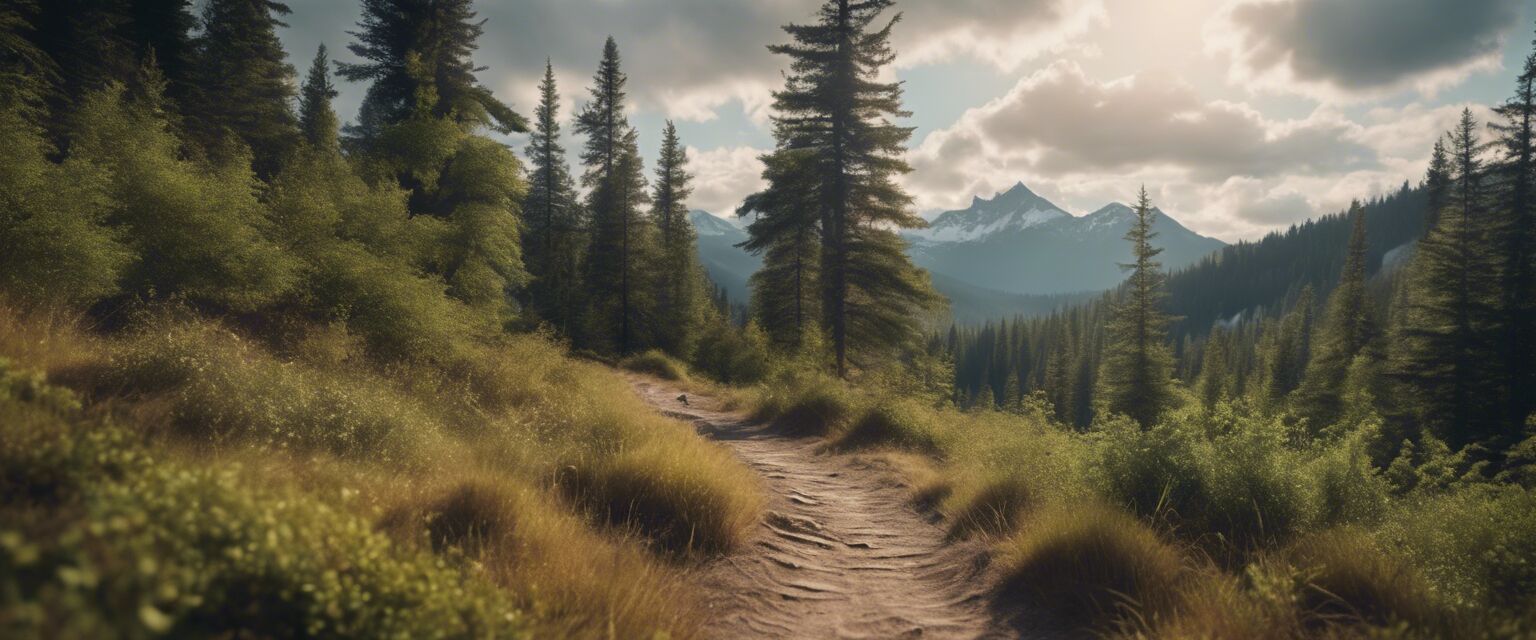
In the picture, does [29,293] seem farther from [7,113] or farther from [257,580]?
[257,580]

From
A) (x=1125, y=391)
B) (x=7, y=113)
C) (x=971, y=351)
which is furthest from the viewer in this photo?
(x=971, y=351)

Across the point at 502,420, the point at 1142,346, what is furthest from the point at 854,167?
the point at 1142,346

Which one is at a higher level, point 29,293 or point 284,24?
point 284,24

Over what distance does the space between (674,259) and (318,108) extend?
22202mm

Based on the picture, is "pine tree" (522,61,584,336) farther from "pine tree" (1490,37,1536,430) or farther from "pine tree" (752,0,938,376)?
"pine tree" (1490,37,1536,430)

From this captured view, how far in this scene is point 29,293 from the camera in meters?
7.79

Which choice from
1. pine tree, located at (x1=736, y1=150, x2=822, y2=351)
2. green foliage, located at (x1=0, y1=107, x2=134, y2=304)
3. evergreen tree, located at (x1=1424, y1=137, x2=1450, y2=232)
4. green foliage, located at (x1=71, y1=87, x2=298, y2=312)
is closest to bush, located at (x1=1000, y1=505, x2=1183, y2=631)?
green foliage, located at (x1=0, y1=107, x2=134, y2=304)

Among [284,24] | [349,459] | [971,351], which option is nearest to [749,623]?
[349,459]

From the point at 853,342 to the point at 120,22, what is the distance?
2764cm

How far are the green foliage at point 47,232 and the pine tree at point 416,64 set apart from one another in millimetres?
9698

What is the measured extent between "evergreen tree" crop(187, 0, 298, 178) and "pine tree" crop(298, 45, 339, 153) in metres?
2.59

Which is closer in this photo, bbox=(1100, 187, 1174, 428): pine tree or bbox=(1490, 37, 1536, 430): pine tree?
bbox=(1490, 37, 1536, 430): pine tree

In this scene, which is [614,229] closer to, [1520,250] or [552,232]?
[552,232]

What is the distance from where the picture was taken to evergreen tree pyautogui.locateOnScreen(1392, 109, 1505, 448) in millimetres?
25719
